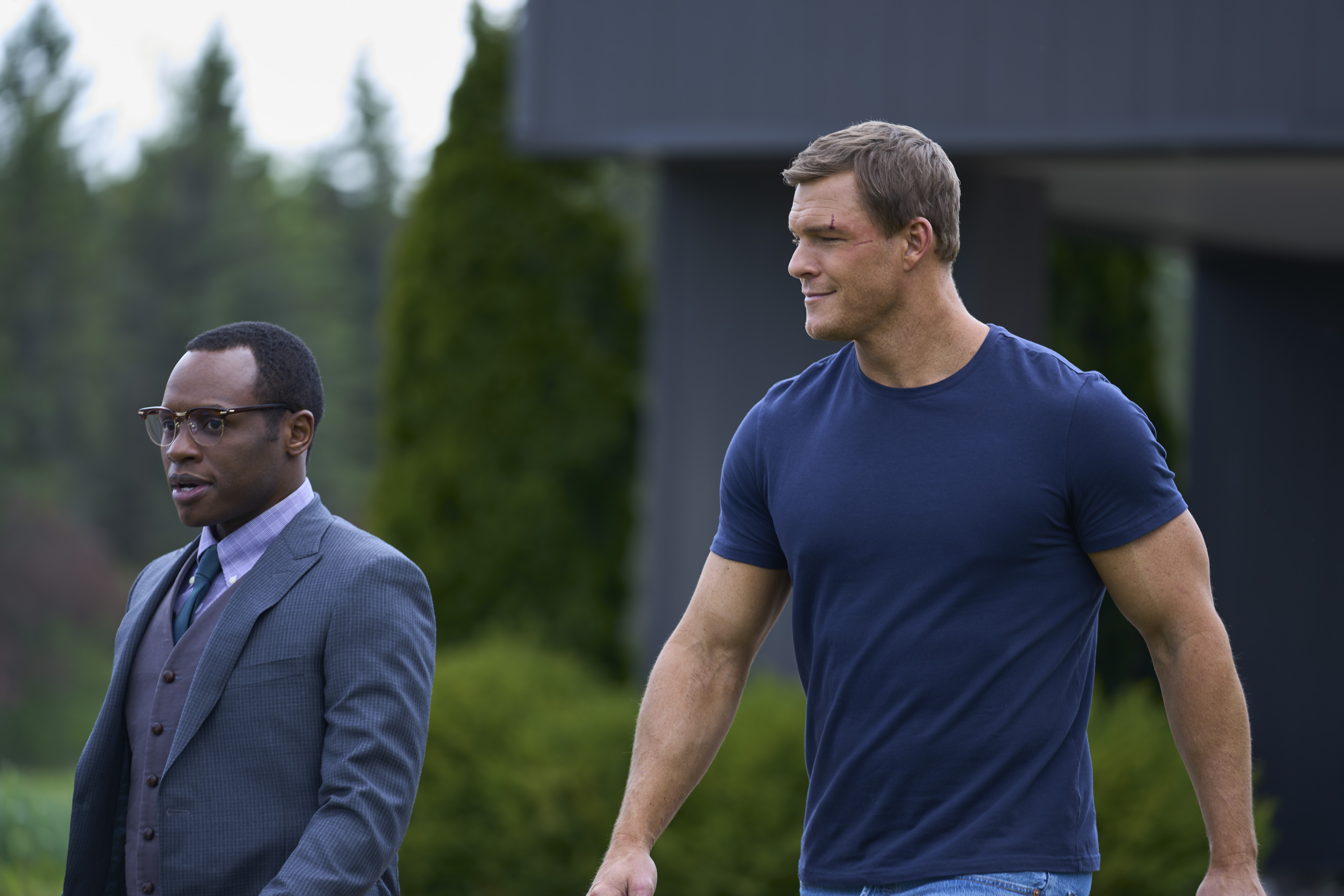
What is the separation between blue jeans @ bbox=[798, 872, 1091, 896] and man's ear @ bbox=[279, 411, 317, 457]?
1.23 m

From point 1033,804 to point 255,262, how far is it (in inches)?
1219

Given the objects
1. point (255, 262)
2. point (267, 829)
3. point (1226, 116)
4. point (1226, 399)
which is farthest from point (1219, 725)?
point (255, 262)

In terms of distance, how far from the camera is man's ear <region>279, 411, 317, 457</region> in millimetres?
2713

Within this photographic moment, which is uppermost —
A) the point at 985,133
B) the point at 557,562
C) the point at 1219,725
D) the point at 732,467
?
the point at 985,133

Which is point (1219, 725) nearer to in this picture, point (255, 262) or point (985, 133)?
point (985, 133)

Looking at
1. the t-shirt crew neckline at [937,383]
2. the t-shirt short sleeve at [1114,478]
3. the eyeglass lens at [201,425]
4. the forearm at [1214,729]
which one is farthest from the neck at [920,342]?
the eyeglass lens at [201,425]

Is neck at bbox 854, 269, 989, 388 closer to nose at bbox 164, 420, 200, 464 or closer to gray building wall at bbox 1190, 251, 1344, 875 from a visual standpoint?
nose at bbox 164, 420, 200, 464

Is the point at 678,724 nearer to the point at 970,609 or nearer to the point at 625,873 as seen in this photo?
the point at 625,873

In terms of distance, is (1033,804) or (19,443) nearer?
(1033,804)

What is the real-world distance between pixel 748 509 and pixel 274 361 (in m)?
0.90

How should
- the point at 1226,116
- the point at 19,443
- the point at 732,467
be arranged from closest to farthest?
the point at 732,467, the point at 1226,116, the point at 19,443

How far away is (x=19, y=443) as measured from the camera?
90.3 ft

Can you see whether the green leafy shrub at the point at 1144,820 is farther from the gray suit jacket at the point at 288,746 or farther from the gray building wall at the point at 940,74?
the gray suit jacket at the point at 288,746

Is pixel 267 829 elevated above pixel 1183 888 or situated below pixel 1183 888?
above
